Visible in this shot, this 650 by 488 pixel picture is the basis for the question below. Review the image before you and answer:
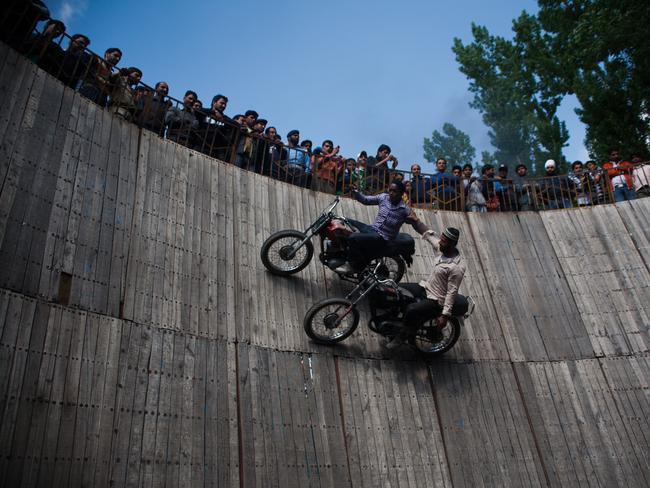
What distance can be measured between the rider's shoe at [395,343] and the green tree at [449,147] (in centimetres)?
5671

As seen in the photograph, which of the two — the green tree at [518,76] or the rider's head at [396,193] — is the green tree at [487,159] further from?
the rider's head at [396,193]

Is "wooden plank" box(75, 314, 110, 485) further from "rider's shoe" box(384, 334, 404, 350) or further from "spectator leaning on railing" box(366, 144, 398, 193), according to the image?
"spectator leaning on railing" box(366, 144, 398, 193)

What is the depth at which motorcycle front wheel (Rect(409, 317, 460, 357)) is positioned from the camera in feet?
32.1

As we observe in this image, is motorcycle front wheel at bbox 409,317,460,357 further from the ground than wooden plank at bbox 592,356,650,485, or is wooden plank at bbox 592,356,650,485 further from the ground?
motorcycle front wheel at bbox 409,317,460,357

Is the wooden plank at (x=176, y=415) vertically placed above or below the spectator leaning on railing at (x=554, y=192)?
below

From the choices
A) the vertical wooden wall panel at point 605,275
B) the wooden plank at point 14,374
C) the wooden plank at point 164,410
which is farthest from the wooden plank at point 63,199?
the vertical wooden wall panel at point 605,275

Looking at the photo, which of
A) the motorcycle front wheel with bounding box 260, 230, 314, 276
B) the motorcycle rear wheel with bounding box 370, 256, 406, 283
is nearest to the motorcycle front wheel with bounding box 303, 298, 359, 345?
the motorcycle front wheel with bounding box 260, 230, 314, 276

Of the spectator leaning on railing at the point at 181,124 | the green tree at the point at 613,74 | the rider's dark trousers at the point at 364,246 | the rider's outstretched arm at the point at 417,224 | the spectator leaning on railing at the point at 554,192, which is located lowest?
the rider's dark trousers at the point at 364,246

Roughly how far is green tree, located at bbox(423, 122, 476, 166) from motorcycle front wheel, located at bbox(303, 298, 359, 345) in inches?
2264

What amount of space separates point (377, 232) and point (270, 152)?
362cm

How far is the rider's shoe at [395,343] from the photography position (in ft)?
32.0

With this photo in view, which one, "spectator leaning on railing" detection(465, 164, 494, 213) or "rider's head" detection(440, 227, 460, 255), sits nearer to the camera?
"rider's head" detection(440, 227, 460, 255)

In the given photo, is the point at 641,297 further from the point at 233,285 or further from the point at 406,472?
the point at 233,285

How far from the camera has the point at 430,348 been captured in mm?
10094
